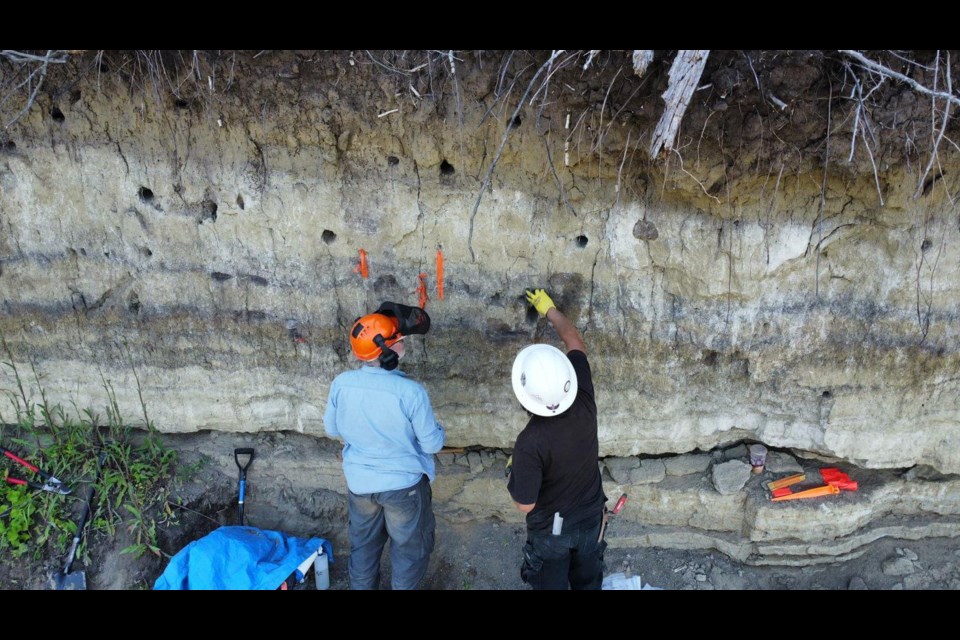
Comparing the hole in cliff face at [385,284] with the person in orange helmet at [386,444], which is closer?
the person in orange helmet at [386,444]

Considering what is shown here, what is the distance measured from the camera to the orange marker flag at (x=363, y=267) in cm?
327

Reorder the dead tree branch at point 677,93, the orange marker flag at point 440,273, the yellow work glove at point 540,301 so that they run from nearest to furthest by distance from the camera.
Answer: the dead tree branch at point 677,93, the yellow work glove at point 540,301, the orange marker flag at point 440,273

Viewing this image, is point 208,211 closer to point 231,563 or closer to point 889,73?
point 231,563

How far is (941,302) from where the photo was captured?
317 cm

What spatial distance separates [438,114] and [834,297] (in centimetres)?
221

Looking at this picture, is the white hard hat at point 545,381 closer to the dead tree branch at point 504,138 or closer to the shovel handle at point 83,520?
the dead tree branch at point 504,138

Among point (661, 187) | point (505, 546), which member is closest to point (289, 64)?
point (661, 187)

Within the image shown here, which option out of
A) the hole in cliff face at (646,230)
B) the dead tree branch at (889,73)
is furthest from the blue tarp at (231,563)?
the dead tree branch at (889,73)

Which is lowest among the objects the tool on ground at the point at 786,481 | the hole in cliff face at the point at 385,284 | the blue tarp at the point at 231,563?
the blue tarp at the point at 231,563

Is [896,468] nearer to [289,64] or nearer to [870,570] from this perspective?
[870,570]

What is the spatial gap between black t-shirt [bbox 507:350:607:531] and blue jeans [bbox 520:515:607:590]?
6 cm

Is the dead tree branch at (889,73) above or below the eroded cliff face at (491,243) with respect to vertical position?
above

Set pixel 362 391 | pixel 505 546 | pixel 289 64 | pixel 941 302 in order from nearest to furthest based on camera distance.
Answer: pixel 362 391 < pixel 289 64 < pixel 941 302 < pixel 505 546

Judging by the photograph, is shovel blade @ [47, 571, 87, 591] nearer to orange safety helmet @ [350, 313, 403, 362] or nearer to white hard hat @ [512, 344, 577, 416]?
orange safety helmet @ [350, 313, 403, 362]
